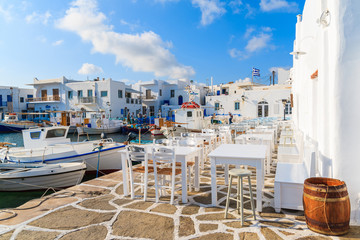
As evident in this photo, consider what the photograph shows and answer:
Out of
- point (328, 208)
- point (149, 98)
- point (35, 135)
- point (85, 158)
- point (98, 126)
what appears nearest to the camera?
point (328, 208)

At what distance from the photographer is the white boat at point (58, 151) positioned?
9.32 meters

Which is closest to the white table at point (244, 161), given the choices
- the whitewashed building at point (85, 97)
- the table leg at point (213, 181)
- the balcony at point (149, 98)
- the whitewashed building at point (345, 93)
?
the table leg at point (213, 181)

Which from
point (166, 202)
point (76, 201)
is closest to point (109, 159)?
point (76, 201)

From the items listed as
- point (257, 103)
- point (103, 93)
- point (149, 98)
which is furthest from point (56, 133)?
point (149, 98)

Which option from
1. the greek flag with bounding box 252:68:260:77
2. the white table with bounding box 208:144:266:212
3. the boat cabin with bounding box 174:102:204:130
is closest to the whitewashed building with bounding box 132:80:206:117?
the greek flag with bounding box 252:68:260:77

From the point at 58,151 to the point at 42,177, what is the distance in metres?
2.08

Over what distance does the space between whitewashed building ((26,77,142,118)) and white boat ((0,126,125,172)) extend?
2311cm

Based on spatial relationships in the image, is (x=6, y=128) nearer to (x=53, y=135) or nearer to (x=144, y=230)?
(x=53, y=135)

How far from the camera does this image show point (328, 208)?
2.91 meters

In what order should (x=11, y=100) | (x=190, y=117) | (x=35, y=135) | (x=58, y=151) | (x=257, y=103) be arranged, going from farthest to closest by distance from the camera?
(x=11, y=100)
(x=257, y=103)
(x=190, y=117)
(x=35, y=135)
(x=58, y=151)

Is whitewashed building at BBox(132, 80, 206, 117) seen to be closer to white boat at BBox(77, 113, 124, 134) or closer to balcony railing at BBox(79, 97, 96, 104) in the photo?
balcony railing at BBox(79, 97, 96, 104)

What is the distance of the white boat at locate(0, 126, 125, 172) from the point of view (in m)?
9.32

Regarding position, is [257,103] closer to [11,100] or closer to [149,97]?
[149,97]

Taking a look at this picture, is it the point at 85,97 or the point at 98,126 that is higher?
the point at 85,97
